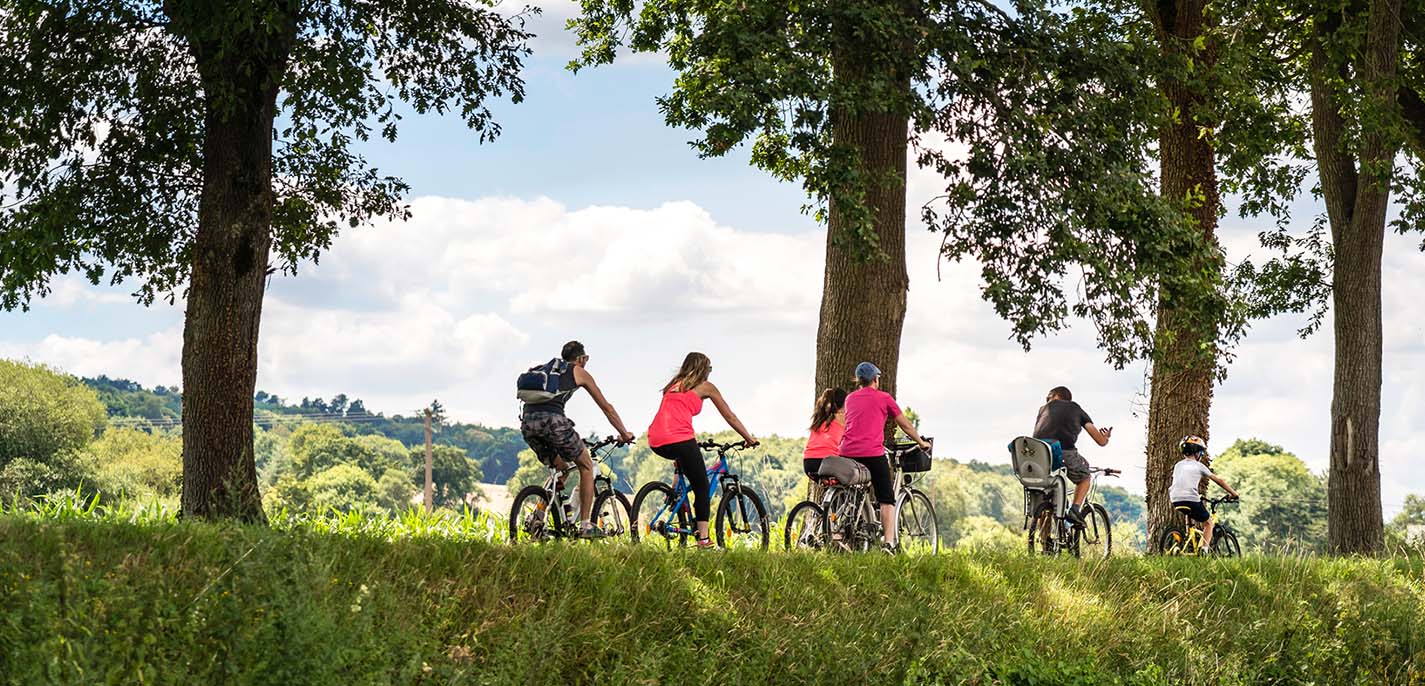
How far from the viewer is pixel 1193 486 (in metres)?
17.6

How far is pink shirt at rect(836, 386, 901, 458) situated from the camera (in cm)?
1388

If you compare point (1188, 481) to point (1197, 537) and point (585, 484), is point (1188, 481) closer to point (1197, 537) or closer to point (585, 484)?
point (1197, 537)

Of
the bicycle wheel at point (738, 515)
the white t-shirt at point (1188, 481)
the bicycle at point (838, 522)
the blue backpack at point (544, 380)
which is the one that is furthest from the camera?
the white t-shirt at point (1188, 481)

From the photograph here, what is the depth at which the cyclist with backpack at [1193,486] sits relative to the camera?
57.8 feet

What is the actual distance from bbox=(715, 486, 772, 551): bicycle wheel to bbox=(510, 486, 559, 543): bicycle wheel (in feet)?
5.42

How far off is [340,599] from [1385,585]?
1122cm

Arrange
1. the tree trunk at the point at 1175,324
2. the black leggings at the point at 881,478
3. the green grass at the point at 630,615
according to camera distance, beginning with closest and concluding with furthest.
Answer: the green grass at the point at 630,615 → the black leggings at the point at 881,478 → the tree trunk at the point at 1175,324

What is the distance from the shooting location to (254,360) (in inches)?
617

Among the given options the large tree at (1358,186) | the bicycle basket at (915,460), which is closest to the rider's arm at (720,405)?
the bicycle basket at (915,460)

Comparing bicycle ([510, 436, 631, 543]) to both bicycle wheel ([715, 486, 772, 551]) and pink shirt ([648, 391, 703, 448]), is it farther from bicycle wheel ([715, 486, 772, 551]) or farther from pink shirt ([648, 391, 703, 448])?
bicycle wheel ([715, 486, 772, 551])

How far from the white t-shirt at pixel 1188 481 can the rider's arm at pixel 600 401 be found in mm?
8020

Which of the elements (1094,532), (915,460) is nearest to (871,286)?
(915,460)

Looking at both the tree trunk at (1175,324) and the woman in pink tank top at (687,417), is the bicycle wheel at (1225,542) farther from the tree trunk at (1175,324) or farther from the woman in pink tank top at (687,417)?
the woman in pink tank top at (687,417)

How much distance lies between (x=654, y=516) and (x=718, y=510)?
2.08ft
